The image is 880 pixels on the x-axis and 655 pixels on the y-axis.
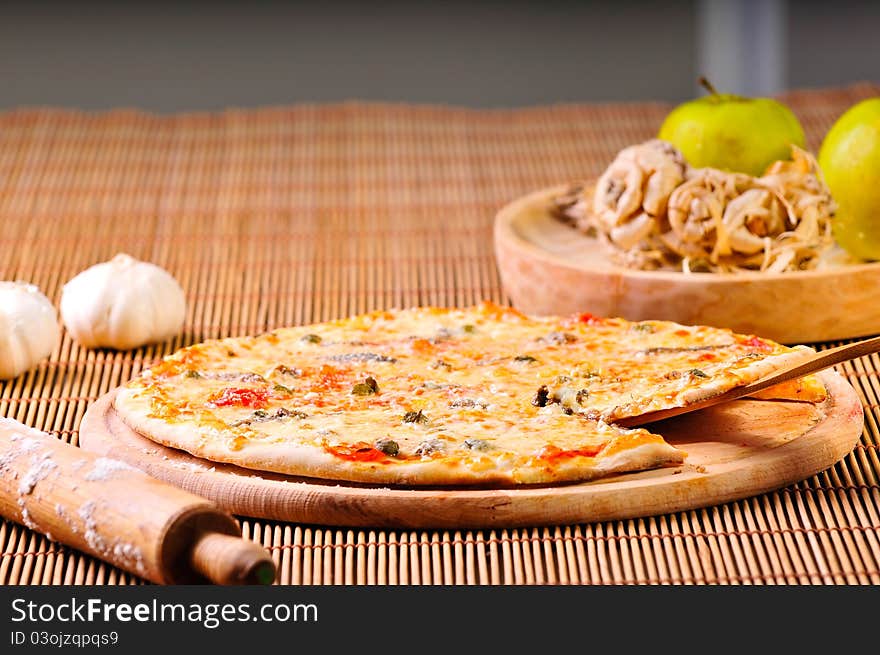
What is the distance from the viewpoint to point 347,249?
8.87 ft

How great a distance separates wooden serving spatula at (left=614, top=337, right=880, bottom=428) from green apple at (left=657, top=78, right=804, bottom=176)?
73cm

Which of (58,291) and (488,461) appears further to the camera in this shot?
(58,291)

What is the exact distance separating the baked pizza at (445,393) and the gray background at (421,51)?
3025mm

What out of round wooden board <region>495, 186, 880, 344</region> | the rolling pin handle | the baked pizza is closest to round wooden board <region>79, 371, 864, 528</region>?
the baked pizza

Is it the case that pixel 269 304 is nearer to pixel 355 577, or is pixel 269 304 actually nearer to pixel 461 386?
pixel 461 386

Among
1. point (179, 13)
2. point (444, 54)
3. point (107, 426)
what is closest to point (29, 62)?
point (179, 13)

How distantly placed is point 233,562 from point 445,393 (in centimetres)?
49

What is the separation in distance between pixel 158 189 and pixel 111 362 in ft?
3.50

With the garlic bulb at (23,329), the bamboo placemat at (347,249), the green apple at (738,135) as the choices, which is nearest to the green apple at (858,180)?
the green apple at (738,135)

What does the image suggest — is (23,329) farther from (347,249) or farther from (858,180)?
(858,180)

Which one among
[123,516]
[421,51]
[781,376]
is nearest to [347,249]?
[781,376]

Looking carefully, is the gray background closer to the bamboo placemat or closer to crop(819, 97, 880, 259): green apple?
the bamboo placemat

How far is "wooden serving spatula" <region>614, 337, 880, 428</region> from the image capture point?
59.9 inches

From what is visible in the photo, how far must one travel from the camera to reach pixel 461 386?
1.69 meters
